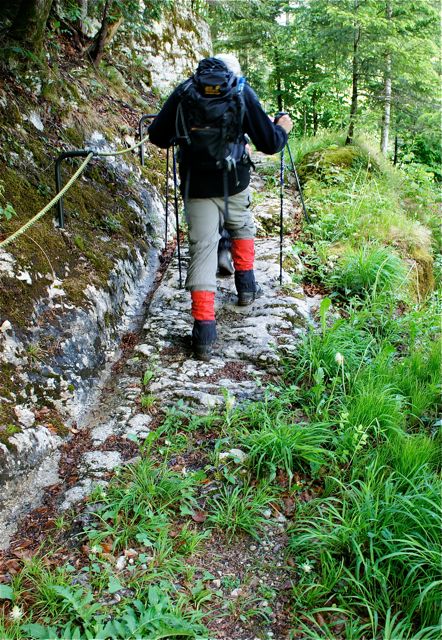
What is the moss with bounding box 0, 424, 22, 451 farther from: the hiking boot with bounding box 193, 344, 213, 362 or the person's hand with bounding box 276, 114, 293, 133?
the person's hand with bounding box 276, 114, 293, 133

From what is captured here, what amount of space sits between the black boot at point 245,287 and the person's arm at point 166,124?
1487 mm

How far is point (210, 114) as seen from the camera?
3.66 meters

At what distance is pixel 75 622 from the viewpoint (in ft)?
7.64

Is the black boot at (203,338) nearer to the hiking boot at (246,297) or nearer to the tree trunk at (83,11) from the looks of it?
the hiking boot at (246,297)

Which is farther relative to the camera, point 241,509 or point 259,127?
point 259,127

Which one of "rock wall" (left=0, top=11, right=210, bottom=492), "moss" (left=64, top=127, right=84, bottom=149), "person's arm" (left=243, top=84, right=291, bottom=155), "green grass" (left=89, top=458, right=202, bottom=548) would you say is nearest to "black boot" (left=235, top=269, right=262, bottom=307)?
"rock wall" (left=0, top=11, right=210, bottom=492)

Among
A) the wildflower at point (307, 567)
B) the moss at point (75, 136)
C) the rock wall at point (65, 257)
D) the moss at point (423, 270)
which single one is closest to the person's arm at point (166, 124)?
the rock wall at point (65, 257)

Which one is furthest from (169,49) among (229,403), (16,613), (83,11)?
(16,613)

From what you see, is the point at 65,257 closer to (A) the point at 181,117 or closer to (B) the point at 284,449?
(A) the point at 181,117

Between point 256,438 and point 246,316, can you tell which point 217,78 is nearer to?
point 246,316

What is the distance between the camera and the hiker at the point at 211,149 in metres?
3.68

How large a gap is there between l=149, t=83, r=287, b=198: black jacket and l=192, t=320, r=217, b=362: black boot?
109 centimetres

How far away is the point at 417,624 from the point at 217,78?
352cm

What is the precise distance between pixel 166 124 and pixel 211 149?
18.6 inches
